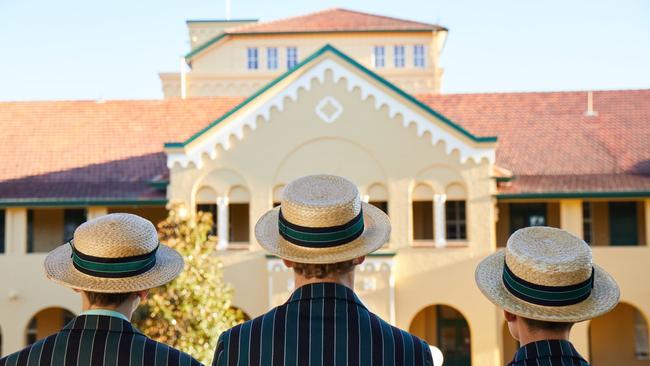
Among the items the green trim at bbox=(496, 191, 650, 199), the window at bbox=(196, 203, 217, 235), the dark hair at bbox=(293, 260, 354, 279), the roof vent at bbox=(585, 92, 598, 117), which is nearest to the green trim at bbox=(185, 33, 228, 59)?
the window at bbox=(196, 203, 217, 235)

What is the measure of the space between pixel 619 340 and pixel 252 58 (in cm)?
1972

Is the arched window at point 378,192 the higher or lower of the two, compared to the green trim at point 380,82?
lower

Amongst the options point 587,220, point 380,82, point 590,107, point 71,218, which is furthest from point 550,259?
point 590,107

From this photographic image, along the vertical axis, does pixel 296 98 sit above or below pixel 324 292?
below

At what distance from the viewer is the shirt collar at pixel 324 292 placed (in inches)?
181

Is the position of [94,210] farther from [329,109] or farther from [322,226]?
[322,226]

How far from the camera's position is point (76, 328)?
5027 millimetres

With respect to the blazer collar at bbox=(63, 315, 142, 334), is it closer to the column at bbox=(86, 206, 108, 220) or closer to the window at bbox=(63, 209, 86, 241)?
the column at bbox=(86, 206, 108, 220)

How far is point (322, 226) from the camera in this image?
4797 mm

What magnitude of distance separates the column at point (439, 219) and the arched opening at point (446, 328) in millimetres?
2607

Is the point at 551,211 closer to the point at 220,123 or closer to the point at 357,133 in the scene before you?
the point at 357,133

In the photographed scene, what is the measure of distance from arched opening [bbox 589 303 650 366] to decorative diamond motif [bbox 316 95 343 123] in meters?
8.46

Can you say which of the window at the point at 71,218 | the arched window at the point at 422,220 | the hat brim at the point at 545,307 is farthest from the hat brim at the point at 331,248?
the window at the point at 71,218

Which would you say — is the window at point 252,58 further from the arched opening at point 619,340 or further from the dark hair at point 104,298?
the dark hair at point 104,298
